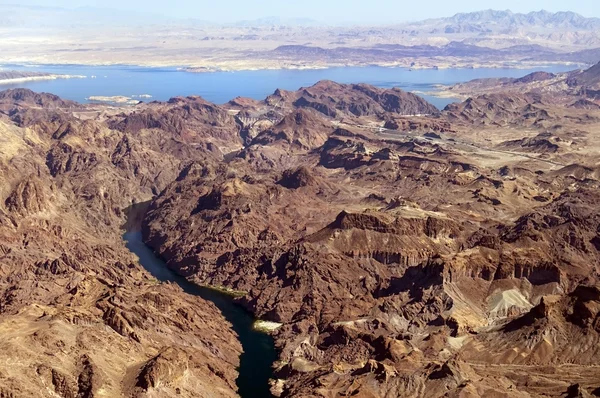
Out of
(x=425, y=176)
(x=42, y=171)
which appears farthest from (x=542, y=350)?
(x=42, y=171)

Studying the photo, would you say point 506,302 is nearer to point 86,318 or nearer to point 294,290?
point 294,290

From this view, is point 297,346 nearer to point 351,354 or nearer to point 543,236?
point 351,354

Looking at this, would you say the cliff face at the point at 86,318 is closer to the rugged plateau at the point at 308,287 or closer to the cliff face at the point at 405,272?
the rugged plateau at the point at 308,287

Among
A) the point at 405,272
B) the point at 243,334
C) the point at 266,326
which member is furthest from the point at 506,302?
the point at 243,334

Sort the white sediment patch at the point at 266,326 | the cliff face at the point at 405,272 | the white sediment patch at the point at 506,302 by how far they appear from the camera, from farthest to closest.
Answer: the white sediment patch at the point at 266,326 → the white sediment patch at the point at 506,302 → the cliff face at the point at 405,272

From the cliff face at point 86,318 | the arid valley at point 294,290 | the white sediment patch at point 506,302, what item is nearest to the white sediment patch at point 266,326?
the arid valley at point 294,290
